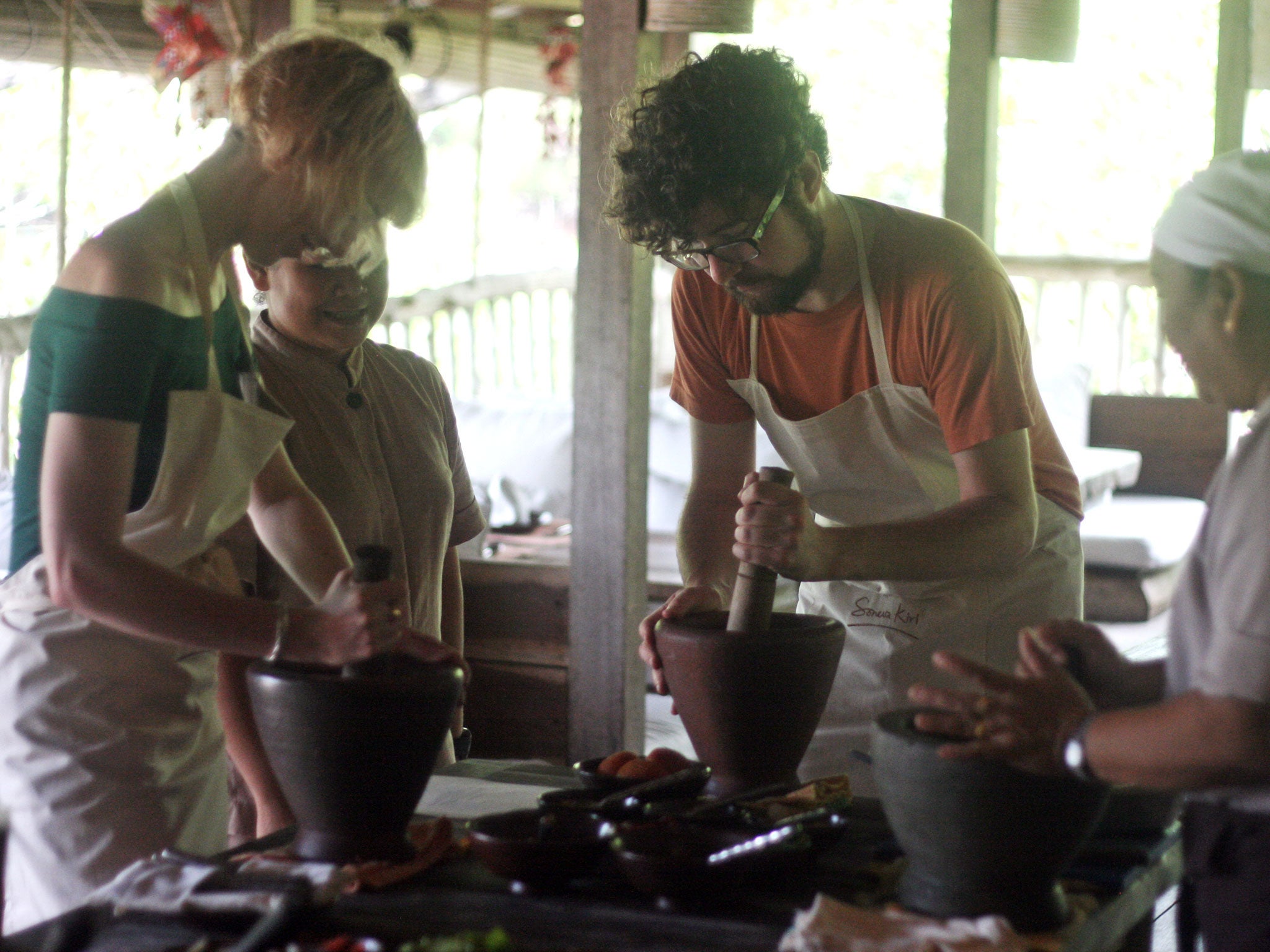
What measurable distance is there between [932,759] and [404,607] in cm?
97

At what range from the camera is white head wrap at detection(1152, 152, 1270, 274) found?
52.1 inches

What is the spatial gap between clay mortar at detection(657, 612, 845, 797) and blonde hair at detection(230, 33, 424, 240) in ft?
2.38

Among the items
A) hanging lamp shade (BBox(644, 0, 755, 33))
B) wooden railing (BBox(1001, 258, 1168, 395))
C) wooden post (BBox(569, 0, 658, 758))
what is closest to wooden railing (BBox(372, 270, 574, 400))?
wooden railing (BBox(1001, 258, 1168, 395))

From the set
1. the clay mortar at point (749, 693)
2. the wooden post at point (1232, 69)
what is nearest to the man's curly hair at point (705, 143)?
the clay mortar at point (749, 693)

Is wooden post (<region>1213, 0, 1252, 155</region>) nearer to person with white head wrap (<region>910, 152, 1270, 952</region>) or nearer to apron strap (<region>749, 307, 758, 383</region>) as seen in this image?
apron strap (<region>749, 307, 758, 383</region>)

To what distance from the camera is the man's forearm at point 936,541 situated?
6.88 feet

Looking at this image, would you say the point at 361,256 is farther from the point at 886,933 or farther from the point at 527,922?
the point at 886,933

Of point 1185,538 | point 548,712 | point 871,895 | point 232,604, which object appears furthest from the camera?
point 1185,538

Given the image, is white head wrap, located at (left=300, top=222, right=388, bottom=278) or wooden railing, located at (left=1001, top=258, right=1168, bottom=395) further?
wooden railing, located at (left=1001, top=258, right=1168, bottom=395)

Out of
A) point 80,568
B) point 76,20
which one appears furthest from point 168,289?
point 76,20

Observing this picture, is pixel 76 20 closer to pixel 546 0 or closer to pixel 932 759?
pixel 546 0

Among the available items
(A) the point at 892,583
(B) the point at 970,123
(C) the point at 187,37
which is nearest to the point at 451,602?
(A) the point at 892,583

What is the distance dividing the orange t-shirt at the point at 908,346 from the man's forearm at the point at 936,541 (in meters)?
0.11

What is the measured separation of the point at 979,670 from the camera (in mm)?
1390
